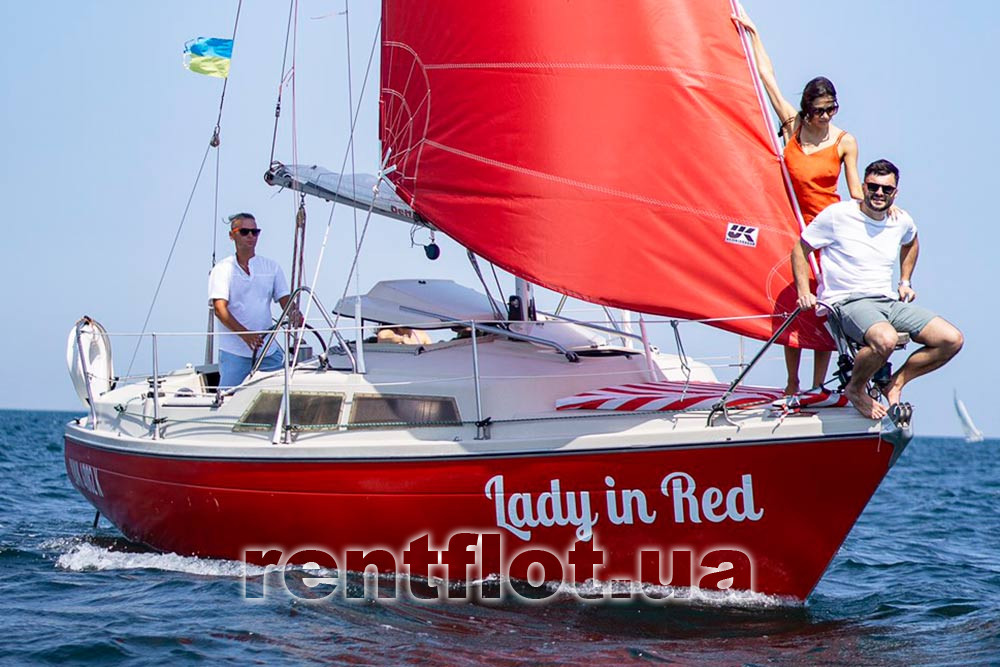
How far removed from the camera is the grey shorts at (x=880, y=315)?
691 centimetres

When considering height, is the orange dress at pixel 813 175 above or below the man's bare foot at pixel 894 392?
above

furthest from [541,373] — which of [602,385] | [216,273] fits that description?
[216,273]

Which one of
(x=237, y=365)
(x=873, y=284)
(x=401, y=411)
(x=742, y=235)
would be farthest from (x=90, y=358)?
(x=873, y=284)

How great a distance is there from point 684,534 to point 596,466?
2.22ft

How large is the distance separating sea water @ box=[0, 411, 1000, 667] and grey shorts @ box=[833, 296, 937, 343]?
1.82 m

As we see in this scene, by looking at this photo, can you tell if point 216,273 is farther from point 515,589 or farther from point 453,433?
point 515,589

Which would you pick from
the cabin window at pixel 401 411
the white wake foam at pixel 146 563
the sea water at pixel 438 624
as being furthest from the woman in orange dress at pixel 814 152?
the white wake foam at pixel 146 563

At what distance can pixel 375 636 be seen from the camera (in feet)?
23.0

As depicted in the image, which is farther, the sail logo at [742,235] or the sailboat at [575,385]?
the sail logo at [742,235]

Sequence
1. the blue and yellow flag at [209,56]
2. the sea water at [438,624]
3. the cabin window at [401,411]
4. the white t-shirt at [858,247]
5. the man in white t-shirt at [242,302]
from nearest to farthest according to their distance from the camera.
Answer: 1. the sea water at [438,624]
2. the white t-shirt at [858,247]
3. the cabin window at [401,411]
4. the man in white t-shirt at [242,302]
5. the blue and yellow flag at [209,56]

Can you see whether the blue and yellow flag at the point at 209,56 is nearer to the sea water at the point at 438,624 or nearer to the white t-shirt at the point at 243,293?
the white t-shirt at the point at 243,293

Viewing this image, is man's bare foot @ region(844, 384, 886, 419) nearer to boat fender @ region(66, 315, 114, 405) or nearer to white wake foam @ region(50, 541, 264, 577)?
white wake foam @ region(50, 541, 264, 577)

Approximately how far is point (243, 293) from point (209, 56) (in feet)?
9.35

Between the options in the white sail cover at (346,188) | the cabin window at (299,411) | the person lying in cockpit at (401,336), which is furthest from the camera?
the person lying in cockpit at (401,336)
